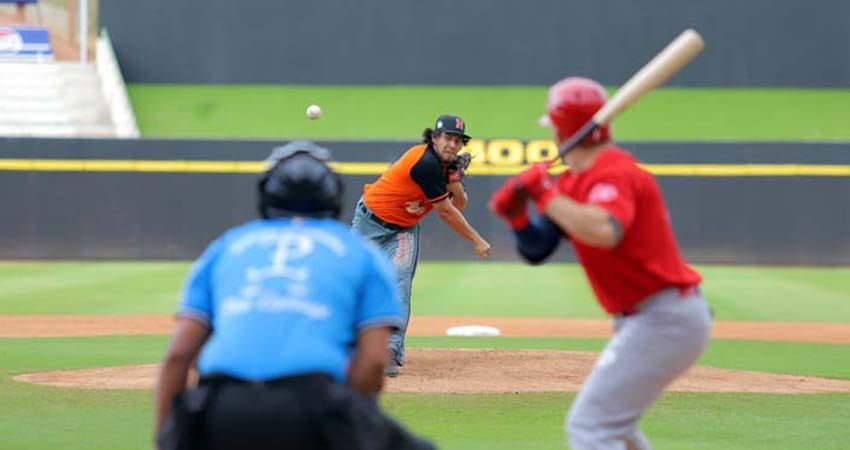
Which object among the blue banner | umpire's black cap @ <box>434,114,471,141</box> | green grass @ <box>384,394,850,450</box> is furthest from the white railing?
green grass @ <box>384,394,850,450</box>

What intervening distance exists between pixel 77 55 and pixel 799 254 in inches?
677

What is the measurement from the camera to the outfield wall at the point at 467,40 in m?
33.9

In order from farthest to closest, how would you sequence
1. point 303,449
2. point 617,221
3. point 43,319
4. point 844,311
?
→ point 844,311
point 43,319
point 617,221
point 303,449

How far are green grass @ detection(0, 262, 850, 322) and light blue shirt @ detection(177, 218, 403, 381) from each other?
557 inches

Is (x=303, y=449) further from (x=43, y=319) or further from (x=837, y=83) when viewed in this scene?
(x=837, y=83)

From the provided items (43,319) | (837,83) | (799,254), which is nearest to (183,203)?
(43,319)

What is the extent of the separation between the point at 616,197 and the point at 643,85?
0.62m

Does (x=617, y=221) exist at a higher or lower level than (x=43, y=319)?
higher

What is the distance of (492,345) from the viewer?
49.6 feet

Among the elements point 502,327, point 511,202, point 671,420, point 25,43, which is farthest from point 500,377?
point 25,43

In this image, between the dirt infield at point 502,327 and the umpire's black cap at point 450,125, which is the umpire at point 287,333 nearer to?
the umpire's black cap at point 450,125

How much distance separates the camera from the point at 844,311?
19.7 meters

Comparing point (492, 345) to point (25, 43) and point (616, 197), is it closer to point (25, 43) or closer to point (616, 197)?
point (616, 197)

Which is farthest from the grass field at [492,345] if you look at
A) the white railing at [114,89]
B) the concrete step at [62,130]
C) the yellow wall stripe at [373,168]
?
the white railing at [114,89]
